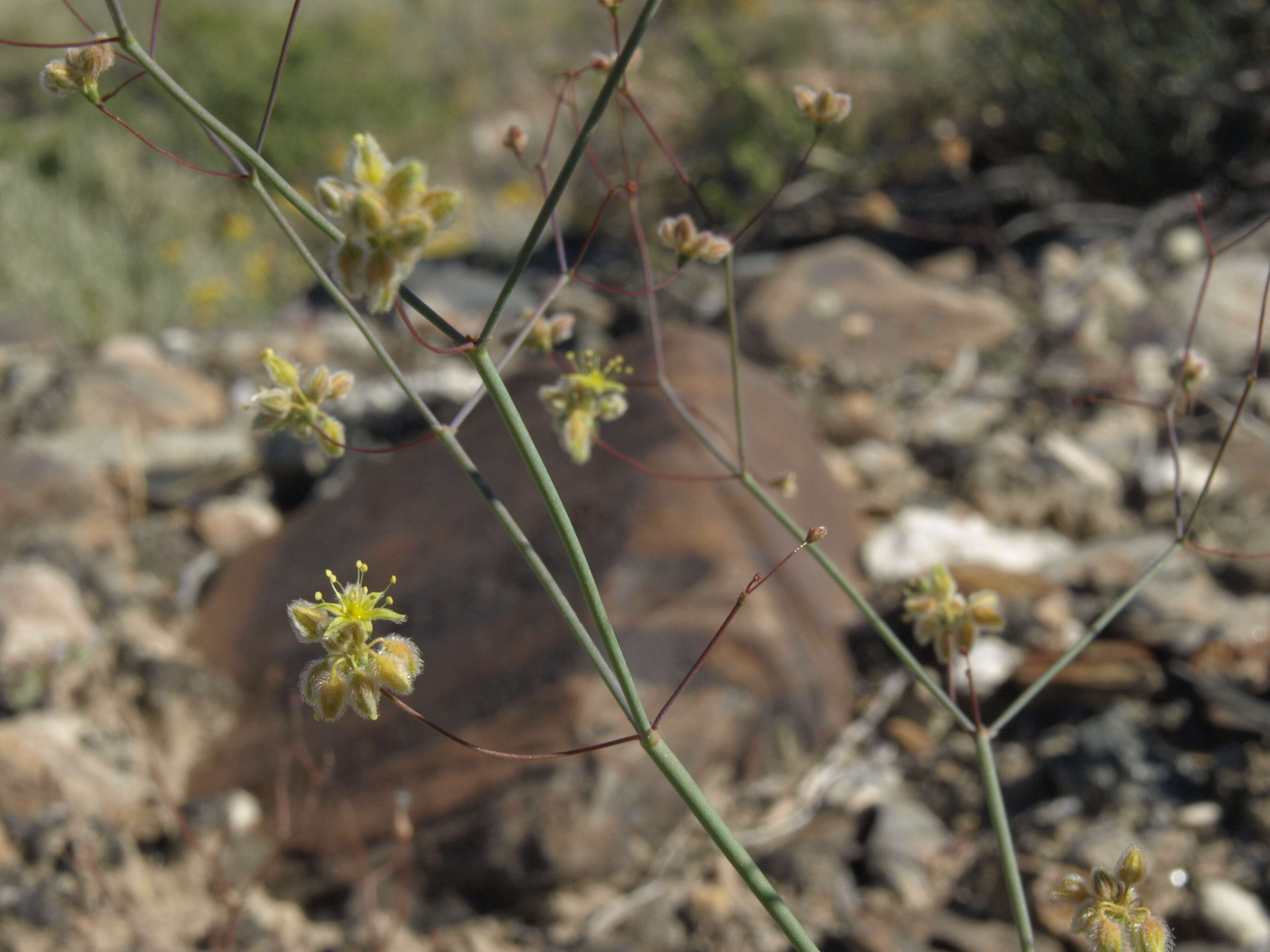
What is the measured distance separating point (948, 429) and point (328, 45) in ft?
32.6

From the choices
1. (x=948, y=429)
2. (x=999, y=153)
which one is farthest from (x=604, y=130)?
(x=948, y=429)

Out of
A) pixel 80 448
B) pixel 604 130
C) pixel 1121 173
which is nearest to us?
pixel 80 448

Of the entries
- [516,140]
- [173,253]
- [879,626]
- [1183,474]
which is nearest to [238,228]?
[173,253]

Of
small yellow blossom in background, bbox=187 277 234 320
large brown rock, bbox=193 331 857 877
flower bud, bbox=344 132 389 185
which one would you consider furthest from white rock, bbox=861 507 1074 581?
small yellow blossom in background, bbox=187 277 234 320

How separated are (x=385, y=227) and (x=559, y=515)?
301 mm

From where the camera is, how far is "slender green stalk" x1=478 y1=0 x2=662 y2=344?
843mm

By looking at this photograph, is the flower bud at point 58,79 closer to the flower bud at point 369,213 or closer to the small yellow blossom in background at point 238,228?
the flower bud at point 369,213

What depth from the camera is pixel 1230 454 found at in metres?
3.69

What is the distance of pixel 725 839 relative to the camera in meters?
0.99

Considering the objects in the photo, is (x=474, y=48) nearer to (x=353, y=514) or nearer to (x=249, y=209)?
(x=249, y=209)

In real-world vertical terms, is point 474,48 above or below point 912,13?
above

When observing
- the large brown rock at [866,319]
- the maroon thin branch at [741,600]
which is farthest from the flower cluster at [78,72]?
the large brown rock at [866,319]

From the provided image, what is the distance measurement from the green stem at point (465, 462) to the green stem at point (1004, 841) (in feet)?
1.58

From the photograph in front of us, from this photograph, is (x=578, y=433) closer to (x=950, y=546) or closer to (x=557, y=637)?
(x=557, y=637)
